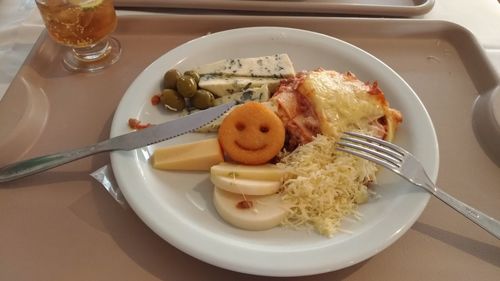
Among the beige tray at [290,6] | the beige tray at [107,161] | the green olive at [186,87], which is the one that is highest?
the beige tray at [290,6]

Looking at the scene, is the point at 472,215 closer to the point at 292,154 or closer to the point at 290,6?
the point at 292,154

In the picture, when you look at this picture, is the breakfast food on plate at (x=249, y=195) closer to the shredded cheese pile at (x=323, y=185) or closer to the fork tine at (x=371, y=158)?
the shredded cheese pile at (x=323, y=185)

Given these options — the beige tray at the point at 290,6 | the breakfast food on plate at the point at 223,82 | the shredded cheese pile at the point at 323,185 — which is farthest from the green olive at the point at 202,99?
the beige tray at the point at 290,6

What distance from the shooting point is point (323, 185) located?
0.99 metres

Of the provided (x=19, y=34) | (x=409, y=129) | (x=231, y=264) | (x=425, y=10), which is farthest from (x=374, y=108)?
(x=19, y=34)

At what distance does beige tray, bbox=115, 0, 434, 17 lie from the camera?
1.58 meters

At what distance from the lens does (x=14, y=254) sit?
925 millimetres

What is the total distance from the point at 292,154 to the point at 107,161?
0.47 m

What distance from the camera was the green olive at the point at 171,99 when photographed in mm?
1217

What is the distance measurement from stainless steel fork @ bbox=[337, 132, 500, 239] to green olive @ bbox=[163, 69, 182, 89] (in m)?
0.49

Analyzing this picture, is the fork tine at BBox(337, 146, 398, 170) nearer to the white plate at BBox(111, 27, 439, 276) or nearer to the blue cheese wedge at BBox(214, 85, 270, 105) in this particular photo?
the white plate at BBox(111, 27, 439, 276)

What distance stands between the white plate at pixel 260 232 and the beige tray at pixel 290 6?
0.85 feet

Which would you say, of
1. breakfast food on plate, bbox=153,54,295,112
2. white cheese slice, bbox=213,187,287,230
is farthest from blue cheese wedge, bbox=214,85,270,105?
white cheese slice, bbox=213,187,287,230

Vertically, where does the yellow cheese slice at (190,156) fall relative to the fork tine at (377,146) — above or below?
below
